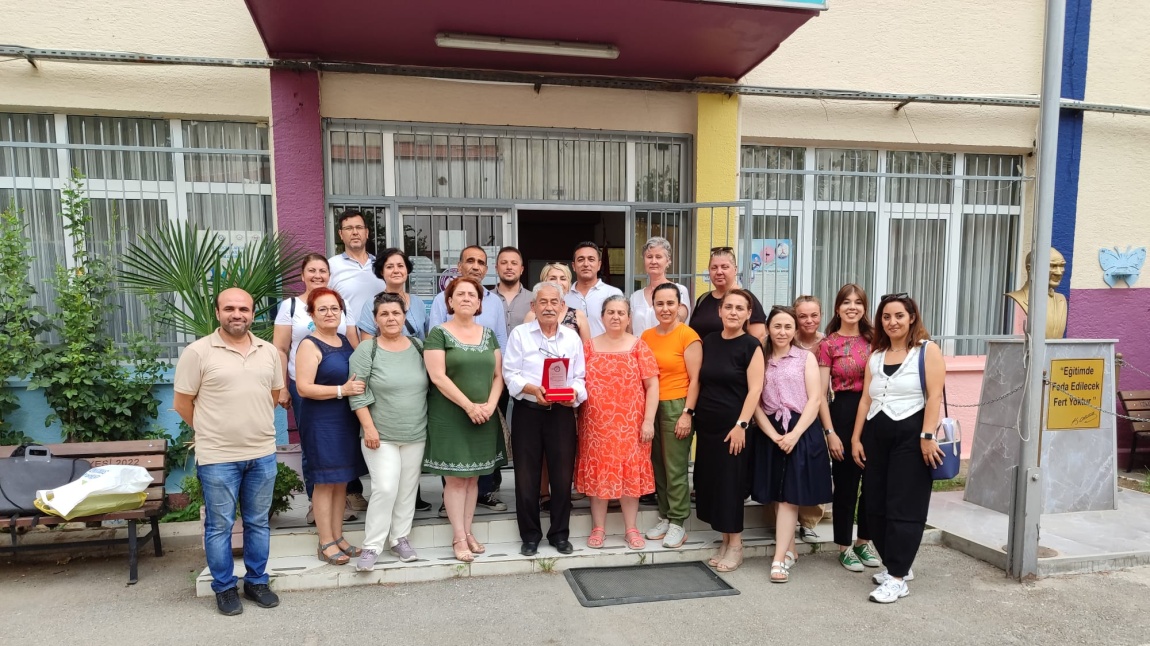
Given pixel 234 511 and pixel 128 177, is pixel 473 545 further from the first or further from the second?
pixel 128 177

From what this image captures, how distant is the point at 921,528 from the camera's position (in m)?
3.71

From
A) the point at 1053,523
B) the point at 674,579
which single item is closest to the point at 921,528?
the point at 674,579

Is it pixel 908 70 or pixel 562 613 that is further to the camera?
pixel 908 70

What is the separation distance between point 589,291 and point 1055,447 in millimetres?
3693

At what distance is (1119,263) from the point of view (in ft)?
22.3

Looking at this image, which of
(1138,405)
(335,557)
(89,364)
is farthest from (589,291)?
(1138,405)

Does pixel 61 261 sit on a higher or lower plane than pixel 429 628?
higher

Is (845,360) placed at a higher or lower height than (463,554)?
higher

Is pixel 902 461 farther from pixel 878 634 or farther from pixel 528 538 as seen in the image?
pixel 528 538

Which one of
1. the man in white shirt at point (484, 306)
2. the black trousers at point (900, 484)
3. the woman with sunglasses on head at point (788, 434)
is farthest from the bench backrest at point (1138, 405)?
the man in white shirt at point (484, 306)

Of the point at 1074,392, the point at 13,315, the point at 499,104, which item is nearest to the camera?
the point at 13,315

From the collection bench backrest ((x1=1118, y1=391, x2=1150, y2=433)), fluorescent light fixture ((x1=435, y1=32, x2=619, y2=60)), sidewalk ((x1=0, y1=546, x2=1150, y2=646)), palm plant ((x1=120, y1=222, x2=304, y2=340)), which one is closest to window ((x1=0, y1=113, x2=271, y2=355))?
palm plant ((x1=120, y1=222, x2=304, y2=340))

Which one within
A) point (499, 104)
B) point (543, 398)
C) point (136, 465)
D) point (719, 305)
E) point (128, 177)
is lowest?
point (136, 465)

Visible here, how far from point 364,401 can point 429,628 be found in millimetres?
1199
